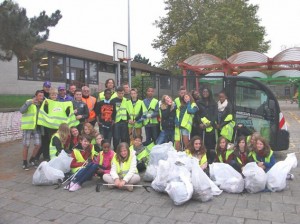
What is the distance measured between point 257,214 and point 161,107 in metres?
3.33

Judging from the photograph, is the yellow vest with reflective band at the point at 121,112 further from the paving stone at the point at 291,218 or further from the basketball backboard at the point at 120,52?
the basketball backboard at the point at 120,52

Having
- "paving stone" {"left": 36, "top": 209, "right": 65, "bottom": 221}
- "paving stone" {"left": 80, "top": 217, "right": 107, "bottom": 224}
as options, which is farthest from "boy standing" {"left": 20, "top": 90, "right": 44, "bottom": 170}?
"paving stone" {"left": 80, "top": 217, "right": 107, "bottom": 224}

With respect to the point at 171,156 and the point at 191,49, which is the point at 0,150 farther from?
the point at 191,49

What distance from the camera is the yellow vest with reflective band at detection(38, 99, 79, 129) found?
23.1ft

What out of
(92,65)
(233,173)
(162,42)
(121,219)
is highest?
(162,42)

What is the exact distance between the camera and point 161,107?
7129 mm

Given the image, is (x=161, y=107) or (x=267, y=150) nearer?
(x=267, y=150)

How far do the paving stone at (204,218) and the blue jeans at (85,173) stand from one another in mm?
2132

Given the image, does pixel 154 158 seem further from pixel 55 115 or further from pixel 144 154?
pixel 55 115

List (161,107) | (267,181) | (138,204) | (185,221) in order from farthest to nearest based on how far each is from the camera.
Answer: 1. (161,107)
2. (267,181)
3. (138,204)
4. (185,221)

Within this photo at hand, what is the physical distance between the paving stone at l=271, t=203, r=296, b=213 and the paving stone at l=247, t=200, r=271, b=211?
2.6 inches

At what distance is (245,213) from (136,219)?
4.60 feet

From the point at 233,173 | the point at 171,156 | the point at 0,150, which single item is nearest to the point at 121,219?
the point at 171,156

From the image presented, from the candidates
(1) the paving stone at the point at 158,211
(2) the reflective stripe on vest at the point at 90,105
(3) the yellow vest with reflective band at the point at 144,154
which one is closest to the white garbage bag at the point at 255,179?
(1) the paving stone at the point at 158,211
